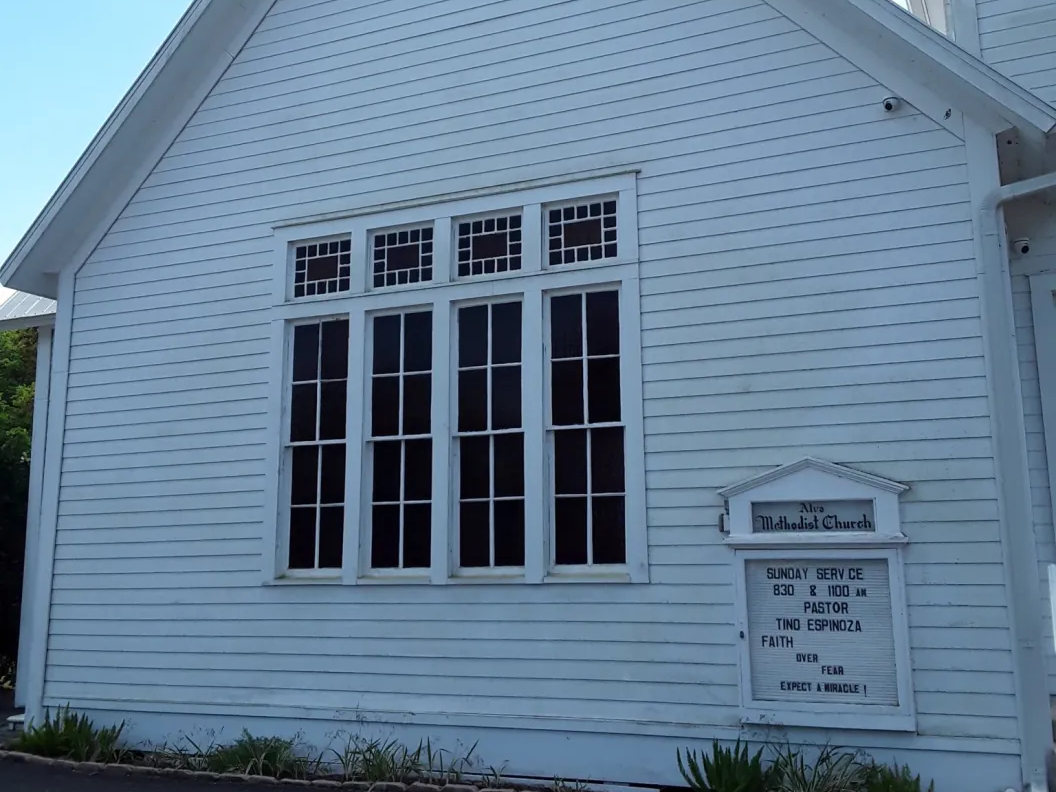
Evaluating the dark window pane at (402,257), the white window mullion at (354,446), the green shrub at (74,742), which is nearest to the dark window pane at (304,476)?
the white window mullion at (354,446)

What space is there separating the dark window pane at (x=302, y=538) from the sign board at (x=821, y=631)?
3.75m

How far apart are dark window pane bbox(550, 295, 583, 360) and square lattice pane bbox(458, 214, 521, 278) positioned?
52cm

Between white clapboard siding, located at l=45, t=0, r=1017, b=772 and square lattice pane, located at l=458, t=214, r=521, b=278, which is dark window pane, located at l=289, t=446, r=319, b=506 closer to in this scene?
white clapboard siding, located at l=45, t=0, r=1017, b=772

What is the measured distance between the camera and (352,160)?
28.6 ft

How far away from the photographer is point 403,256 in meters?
8.45

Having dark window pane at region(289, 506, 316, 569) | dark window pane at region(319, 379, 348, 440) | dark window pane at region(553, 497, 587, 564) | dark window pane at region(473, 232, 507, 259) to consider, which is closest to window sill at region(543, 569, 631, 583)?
dark window pane at region(553, 497, 587, 564)

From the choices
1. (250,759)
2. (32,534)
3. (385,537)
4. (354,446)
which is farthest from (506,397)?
(32,534)

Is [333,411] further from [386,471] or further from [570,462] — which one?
[570,462]

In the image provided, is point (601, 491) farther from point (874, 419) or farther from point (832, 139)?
point (832, 139)

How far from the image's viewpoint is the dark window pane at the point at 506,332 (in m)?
7.87

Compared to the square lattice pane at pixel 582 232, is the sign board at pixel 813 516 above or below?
below

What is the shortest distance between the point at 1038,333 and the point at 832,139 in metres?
2.07

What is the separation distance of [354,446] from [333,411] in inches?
17.1

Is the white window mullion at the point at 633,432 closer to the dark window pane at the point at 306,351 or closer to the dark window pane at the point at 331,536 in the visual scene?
the dark window pane at the point at 331,536
